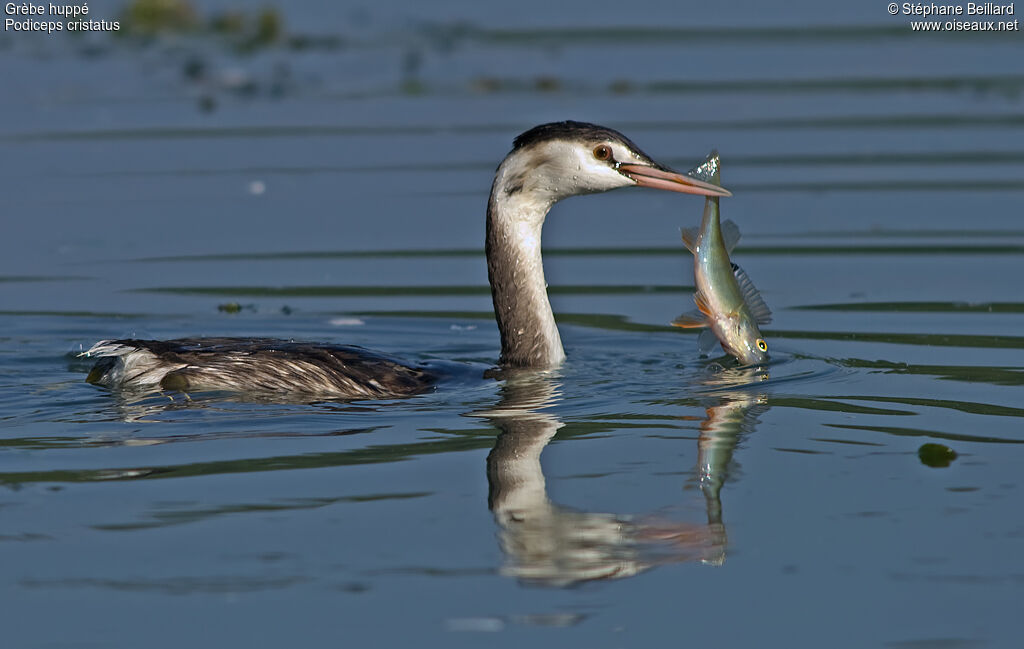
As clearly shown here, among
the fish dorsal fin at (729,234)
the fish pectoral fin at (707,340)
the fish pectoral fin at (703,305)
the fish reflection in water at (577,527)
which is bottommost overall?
the fish reflection in water at (577,527)

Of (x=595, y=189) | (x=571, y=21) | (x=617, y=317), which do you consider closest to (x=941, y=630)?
(x=595, y=189)

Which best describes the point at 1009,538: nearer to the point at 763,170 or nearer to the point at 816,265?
the point at 816,265

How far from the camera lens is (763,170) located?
13.6m

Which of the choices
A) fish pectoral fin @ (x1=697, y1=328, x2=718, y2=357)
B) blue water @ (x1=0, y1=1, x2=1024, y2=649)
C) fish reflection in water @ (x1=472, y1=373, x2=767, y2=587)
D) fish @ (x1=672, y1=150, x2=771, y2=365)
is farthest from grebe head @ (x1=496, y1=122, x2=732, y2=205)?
fish reflection in water @ (x1=472, y1=373, x2=767, y2=587)

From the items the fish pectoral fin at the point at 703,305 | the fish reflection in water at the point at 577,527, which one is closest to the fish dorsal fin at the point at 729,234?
the fish pectoral fin at the point at 703,305

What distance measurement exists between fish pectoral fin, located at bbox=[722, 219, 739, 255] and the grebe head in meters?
0.27

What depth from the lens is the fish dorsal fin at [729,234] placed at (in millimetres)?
7914

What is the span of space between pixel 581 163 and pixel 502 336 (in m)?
1.02

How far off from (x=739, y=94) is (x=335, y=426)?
397 inches

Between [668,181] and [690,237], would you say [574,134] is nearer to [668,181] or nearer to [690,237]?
[668,181]
